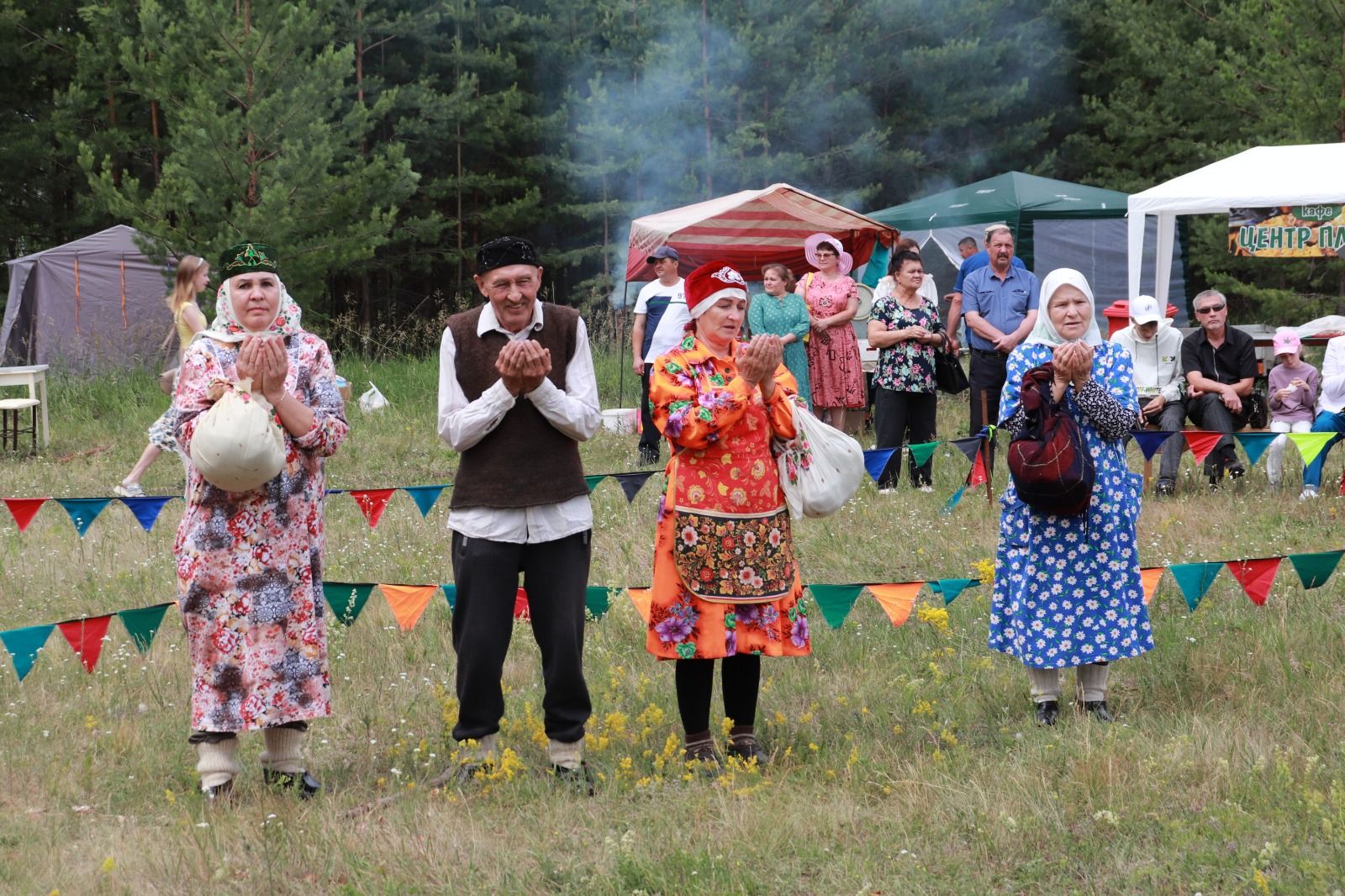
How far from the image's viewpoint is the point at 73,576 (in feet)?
25.1

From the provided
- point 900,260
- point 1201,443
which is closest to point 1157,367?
point 1201,443

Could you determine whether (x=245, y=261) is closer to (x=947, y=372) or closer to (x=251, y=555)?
(x=251, y=555)

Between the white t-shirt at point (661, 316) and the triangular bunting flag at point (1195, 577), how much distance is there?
5.18 meters

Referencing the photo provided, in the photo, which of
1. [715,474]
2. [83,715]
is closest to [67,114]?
[83,715]

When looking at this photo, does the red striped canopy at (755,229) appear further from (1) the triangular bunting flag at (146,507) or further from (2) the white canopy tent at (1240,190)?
(1) the triangular bunting flag at (146,507)

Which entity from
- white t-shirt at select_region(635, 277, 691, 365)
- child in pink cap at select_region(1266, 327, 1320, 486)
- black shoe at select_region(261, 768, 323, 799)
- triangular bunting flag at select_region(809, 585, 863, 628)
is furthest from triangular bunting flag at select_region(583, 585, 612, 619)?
child in pink cap at select_region(1266, 327, 1320, 486)

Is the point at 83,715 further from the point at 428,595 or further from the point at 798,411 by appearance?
the point at 798,411

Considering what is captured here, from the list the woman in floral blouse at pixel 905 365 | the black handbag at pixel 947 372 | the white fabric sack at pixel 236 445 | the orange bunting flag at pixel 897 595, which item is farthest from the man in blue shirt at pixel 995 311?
the white fabric sack at pixel 236 445

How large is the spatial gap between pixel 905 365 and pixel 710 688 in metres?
5.19

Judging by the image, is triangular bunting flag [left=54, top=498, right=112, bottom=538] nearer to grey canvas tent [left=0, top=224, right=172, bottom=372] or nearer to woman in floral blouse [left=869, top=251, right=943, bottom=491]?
woman in floral blouse [left=869, top=251, right=943, bottom=491]

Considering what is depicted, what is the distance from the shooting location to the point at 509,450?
4453mm

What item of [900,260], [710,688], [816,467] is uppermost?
[900,260]

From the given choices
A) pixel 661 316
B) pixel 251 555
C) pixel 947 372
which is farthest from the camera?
pixel 661 316

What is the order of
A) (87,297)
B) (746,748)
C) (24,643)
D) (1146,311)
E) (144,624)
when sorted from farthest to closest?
1. (87,297)
2. (1146,311)
3. (144,624)
4. (24,643)
5. (746,748)
